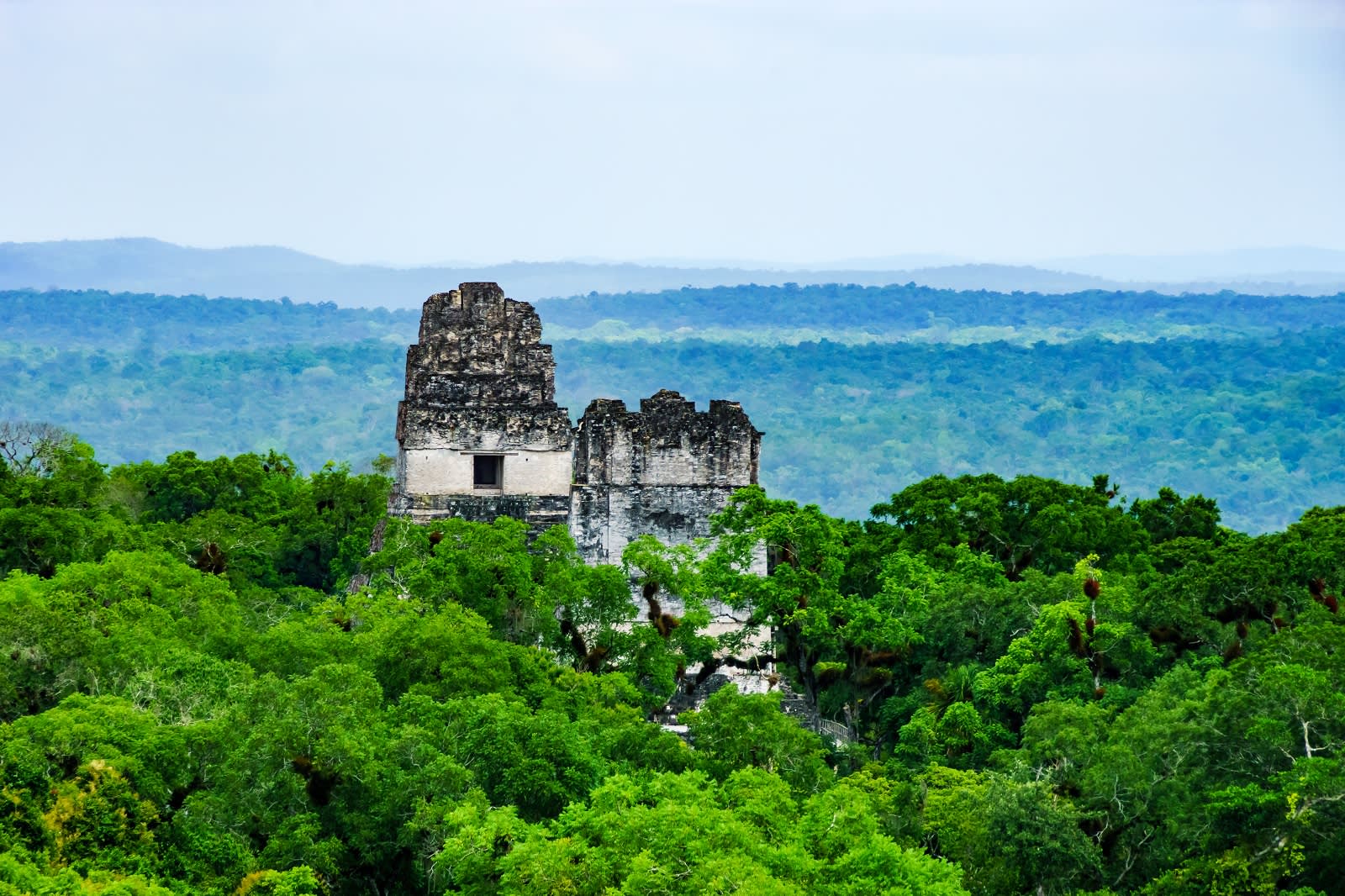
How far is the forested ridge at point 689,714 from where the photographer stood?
2542cm

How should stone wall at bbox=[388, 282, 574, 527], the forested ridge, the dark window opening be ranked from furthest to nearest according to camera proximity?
the dark window opening < stone wall at bbox=[388, 282, 574, 527] < the forested ridge

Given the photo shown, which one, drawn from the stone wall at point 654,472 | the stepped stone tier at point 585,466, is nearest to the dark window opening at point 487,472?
the stepped stone tier at point 585,466

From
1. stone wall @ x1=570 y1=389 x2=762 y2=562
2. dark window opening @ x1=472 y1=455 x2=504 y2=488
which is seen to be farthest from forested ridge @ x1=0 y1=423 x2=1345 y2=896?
dark window opening @ x1=472 y1=455 x2=504 y2=488

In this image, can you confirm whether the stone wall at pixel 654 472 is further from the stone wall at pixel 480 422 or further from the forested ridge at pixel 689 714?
the forested ridge at pixel 689 714

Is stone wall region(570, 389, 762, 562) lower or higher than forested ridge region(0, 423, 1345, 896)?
higher

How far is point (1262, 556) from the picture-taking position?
A: 36000mm

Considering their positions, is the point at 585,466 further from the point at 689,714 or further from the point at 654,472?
the point at 689,714

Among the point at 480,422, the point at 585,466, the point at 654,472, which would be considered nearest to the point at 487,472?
the point at 480,422

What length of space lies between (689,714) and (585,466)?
8.36 m

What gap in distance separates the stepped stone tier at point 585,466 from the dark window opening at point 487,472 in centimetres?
1

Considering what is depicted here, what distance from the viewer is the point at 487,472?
1564 inches

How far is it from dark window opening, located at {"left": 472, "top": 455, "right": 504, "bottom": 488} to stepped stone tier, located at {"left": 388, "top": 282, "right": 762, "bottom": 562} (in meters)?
0.01

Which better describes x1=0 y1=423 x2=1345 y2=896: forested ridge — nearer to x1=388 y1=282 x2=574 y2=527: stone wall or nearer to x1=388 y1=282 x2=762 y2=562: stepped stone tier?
x1=388 y1=282 x2=762 y2=562: stepped stone tier

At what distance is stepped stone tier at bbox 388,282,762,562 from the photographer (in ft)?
128
